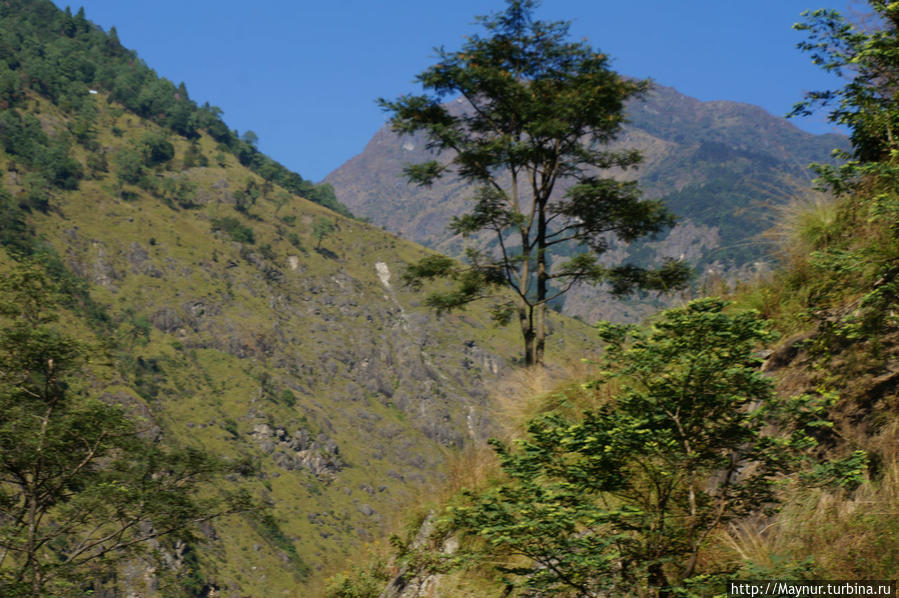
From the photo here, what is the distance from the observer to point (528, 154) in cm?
1514

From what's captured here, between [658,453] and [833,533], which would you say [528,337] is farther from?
[658,453]

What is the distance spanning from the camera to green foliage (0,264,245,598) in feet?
50.0

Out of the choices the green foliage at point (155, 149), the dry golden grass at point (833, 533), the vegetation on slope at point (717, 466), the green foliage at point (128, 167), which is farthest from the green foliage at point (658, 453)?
the green foliage at point (155, 149)

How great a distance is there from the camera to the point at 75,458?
1616 centimetres

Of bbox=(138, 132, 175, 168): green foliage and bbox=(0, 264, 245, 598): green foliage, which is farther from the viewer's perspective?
bbox=(138, 132, 175, 168): green foliage

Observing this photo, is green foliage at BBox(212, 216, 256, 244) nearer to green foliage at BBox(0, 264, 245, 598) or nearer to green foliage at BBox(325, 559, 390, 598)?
green foliage at BBox(0, 264, 245, 598)

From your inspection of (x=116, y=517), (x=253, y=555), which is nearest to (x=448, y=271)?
(x=116, y=517)

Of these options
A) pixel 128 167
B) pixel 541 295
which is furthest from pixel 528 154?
pixel 128 167

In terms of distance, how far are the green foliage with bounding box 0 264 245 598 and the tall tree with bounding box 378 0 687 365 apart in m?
8.62

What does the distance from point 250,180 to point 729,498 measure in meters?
203

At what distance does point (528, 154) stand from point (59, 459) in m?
13.5

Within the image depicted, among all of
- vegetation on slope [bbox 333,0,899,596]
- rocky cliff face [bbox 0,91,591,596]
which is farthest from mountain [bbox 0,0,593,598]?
vegetation on slope [bbox 333,0,899,596]

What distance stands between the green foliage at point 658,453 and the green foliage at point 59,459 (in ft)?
44.4

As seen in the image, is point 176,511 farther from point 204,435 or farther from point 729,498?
point 204,435
